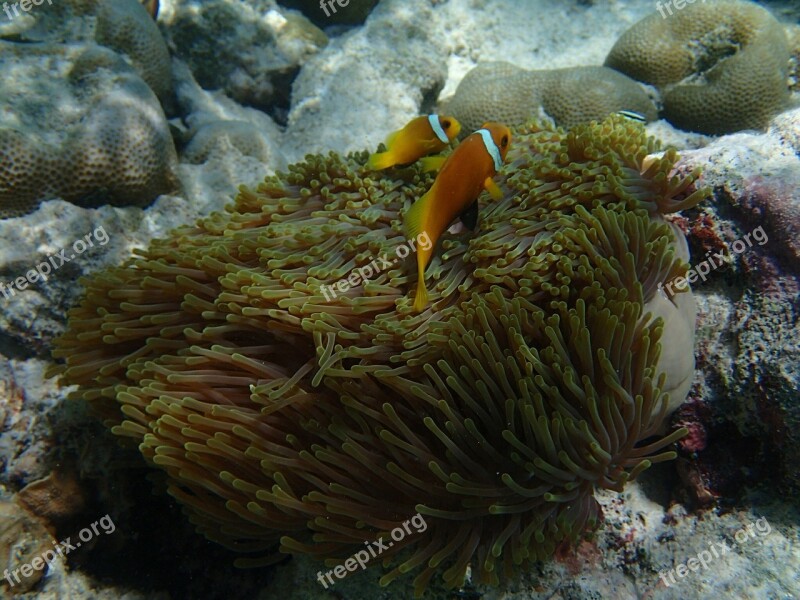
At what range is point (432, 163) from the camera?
2670 millimetres

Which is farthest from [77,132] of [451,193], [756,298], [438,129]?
[756,298]

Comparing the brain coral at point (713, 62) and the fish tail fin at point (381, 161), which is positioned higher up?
the brain coral at point (713, 62)

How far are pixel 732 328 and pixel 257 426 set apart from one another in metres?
2.26

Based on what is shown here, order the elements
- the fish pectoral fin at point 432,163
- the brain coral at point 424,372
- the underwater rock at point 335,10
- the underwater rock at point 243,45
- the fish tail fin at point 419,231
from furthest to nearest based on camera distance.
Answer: the underwater rock at point 335,10 < the underwater rock at point 243,45 < the fish pectoral fin at point 432,163 < the fish tail fin at point 419,231 < the brain coral at point 424,372

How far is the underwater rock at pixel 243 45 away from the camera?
17.2 feet

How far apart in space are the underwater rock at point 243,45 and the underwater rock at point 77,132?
1.84 metres

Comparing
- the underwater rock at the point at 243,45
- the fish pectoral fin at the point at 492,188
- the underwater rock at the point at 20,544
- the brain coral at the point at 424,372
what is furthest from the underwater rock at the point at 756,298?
the underwater rock at the point at 243,45

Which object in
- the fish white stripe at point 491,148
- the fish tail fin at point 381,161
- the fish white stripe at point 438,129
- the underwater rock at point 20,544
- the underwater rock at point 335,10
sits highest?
the fish white stripe at point 491,148

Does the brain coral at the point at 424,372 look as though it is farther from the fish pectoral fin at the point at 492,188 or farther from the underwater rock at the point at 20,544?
the underwater rock at the point at 20,544

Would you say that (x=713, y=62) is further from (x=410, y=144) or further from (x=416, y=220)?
(x=416, y=220)

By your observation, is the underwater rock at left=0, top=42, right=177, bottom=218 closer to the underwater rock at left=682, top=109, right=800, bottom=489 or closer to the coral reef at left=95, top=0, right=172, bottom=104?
the coral reef at left=95, top=0, right=172, bottom=104

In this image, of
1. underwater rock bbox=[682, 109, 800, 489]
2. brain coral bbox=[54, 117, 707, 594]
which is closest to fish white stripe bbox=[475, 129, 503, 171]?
brain coral bbox=[54, 117, 707, 594]

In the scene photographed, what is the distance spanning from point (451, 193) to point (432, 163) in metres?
0.59

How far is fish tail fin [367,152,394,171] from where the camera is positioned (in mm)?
2750
